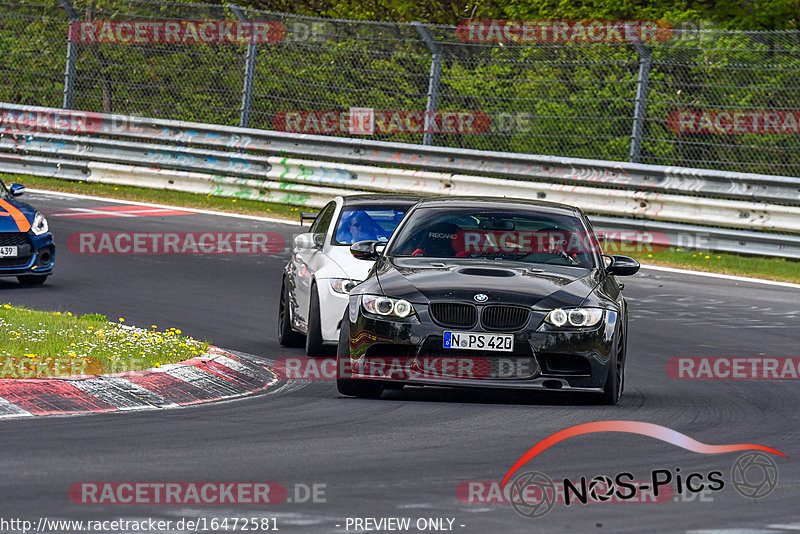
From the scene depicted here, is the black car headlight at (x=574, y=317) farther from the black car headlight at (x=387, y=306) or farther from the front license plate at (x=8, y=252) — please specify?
the front license plate at (x=8, y=252)

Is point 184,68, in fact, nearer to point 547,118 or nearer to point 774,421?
point 547,118

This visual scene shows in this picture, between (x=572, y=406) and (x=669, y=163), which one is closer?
(x=572, y=406)

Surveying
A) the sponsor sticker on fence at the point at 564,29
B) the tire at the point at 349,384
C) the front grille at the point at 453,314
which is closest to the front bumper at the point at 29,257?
the tire at the point at 349,384

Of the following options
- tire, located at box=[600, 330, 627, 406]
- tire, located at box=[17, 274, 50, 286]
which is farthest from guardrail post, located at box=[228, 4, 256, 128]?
tire, located at box=[600, 330, 627, 406]

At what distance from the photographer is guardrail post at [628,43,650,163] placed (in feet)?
67.2

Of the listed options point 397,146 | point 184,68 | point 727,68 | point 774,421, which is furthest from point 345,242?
point 184,68

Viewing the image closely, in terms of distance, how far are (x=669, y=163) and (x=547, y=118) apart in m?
1.85

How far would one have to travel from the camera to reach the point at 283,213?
78.5 feet

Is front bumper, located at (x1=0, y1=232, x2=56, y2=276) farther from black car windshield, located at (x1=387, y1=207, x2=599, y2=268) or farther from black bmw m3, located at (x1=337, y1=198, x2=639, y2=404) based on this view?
black bmw m3, located at (x1=337, y1=198, x2=639, y2=404)

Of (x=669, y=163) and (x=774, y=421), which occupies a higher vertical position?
(x=669, y=163)

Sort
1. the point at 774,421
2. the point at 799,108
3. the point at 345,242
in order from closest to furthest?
the point at 774,421, the point at 345,242, the point at 799,108

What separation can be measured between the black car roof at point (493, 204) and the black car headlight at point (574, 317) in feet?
5.44

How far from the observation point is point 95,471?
7.34 meters

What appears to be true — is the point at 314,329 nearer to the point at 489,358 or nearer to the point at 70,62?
the point at 489,358
